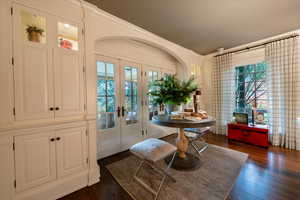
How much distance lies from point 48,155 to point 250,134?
3.89 metres

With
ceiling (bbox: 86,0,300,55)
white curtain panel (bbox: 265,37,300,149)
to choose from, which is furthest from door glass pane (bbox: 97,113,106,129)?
white curtain panel (bbox: 265,37,300,149)

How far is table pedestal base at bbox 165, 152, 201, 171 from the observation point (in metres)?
2.11

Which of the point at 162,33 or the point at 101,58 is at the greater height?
the point at 162,33

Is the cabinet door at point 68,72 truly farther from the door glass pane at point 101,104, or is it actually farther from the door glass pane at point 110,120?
the door glass pane at point 110,120

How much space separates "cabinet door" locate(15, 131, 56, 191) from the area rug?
87 centimetres

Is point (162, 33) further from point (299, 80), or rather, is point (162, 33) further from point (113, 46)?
point (299, 80)

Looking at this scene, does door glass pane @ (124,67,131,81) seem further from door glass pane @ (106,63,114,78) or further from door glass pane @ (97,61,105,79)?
door glass pane @ (97,61,105,79)

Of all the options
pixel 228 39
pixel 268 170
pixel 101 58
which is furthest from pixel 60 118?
pixel 228 39

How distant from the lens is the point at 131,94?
9.77ft

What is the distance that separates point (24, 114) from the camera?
1381 millimetres

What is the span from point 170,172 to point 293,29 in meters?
3.80

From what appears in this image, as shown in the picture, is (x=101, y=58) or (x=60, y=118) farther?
(x=101, y=58)

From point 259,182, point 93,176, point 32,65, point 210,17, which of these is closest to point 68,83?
point 32,65

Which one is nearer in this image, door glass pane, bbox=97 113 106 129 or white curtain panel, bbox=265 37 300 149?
door glass pane, bbox=97 113 106 129
